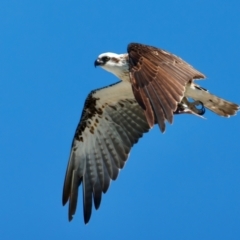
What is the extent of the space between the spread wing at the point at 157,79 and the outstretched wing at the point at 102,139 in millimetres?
2479

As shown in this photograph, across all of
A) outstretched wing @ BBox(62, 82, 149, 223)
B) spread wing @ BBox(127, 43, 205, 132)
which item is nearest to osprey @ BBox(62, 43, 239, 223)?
outstretched wing @ BBox(62, 82, 149, 223)

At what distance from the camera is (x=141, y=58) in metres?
14.3

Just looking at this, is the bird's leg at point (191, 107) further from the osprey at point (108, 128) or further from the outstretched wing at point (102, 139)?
the outstretched wing at point (102, 139)

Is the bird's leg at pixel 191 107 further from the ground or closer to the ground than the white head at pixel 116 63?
closer to the ground

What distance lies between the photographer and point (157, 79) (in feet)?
45.3

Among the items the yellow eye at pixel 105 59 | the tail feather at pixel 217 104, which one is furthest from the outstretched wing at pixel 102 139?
the tail feather at pixel 217 104

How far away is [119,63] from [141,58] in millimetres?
2106

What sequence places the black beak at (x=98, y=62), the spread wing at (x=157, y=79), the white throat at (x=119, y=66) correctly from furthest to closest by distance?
the black beak at (x=98, y=62), the white throat at (x=119, y=66), the spread wing at (x=157, y=79)

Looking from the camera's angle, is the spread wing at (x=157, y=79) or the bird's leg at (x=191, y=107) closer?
the spread wing at (x=157, y=79)

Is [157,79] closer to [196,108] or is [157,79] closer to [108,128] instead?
[196,108]

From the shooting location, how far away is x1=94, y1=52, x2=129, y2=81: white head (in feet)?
53.8

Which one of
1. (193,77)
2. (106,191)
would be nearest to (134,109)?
(106,191)

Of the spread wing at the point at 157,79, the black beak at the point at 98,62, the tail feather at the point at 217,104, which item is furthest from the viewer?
the tail feather at the point at 217,104

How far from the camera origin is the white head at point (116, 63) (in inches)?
645
